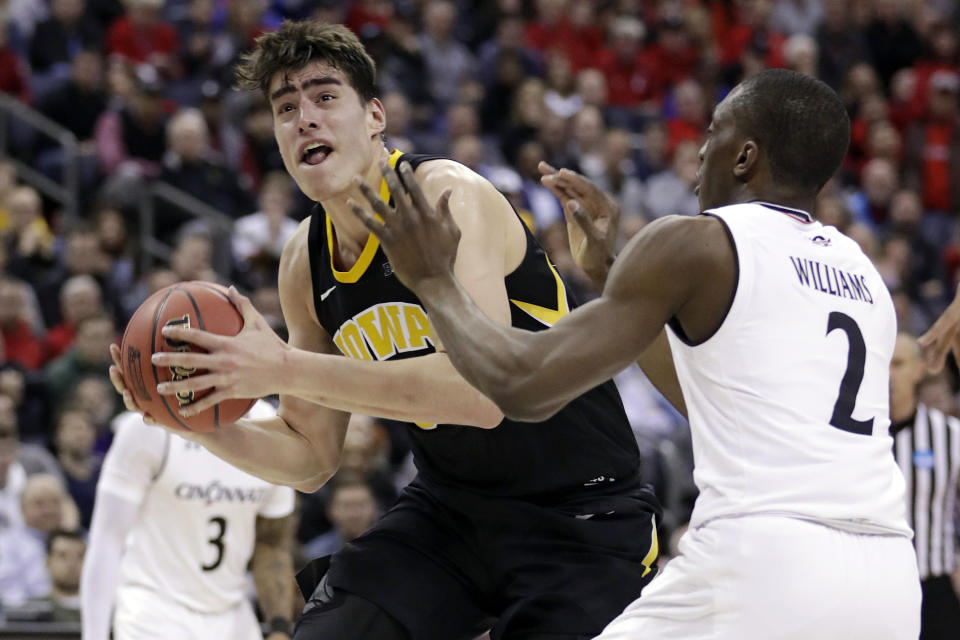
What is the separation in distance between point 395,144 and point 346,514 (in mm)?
3734

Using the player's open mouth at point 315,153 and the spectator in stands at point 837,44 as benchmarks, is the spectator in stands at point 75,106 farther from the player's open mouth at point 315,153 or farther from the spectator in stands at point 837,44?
the spectator in stands at point 837,44

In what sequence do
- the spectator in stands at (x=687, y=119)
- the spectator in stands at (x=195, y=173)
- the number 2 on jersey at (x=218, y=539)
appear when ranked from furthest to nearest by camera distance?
1. the spectator in stands at (x=687, y=119)
2. the spectator in stands at (x=195, y=173)
3. the number 2 on jersey at (x=218, y=539)

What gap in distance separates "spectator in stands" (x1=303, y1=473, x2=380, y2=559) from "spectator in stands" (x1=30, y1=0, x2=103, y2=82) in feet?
16.3

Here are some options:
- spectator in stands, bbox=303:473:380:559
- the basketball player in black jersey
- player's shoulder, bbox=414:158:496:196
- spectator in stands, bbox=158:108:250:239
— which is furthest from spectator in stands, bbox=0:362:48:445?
player's shoulder, bbox=414:158:496:196

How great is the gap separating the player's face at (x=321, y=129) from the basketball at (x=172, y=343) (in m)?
0.53

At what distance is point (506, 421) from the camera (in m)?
4.06

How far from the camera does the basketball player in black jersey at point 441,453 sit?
13.0 feet

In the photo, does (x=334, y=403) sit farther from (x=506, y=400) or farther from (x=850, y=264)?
(x=850, y=264)

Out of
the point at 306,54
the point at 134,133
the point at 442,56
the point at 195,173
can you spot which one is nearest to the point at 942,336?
the point at 306,54

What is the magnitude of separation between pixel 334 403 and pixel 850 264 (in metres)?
1.34

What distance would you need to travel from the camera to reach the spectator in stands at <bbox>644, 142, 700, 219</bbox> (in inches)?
468

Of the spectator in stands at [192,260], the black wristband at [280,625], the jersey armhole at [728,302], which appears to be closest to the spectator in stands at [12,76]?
the spectator in stands at [192,260]

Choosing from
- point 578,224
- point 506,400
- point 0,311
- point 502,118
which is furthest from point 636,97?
point 506,400

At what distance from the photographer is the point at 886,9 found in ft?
47.8
